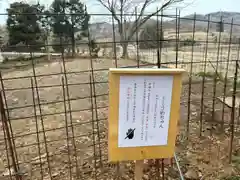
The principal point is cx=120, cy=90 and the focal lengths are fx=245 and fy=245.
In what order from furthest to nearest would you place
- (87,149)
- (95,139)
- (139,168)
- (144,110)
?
(95,139)
(87,149)
(139,168)
(144,110)

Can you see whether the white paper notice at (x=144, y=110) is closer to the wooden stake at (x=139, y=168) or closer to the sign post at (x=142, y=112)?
the sign post at (x=142, y=112)

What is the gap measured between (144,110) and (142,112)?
0.02 m

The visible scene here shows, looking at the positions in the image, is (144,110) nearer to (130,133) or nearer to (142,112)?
(142,112)

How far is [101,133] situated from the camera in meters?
3.29

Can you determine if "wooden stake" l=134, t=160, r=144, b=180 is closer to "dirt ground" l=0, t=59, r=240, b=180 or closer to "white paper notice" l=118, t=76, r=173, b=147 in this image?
"white paper notice" l=118, t=76, r=173, b=147

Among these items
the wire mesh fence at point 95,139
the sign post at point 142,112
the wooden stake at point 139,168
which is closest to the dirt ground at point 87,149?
the wire mesh fence at point 95,139

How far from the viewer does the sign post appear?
1501 mm

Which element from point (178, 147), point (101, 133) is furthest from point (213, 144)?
point (101, 133)

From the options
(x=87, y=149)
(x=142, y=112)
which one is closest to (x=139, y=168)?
(x=142, y=112)

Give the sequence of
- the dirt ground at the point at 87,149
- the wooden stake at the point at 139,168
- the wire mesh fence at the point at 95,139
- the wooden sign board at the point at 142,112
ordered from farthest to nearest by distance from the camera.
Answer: the dirt ground at the point at 87,149 → the wire mesh fence at the point at 95,139 → the wooden stake at the point at 139,168 → the wooden sign board at the point at 142,112

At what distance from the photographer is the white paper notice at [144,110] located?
152cm

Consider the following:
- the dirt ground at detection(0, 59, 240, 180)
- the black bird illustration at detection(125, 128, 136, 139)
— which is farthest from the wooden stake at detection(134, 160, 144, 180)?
the dirt ground at detection(0, 59, 240, 180)

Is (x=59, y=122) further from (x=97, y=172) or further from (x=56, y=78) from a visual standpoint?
(x=56, y=78)

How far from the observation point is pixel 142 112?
156 cm
